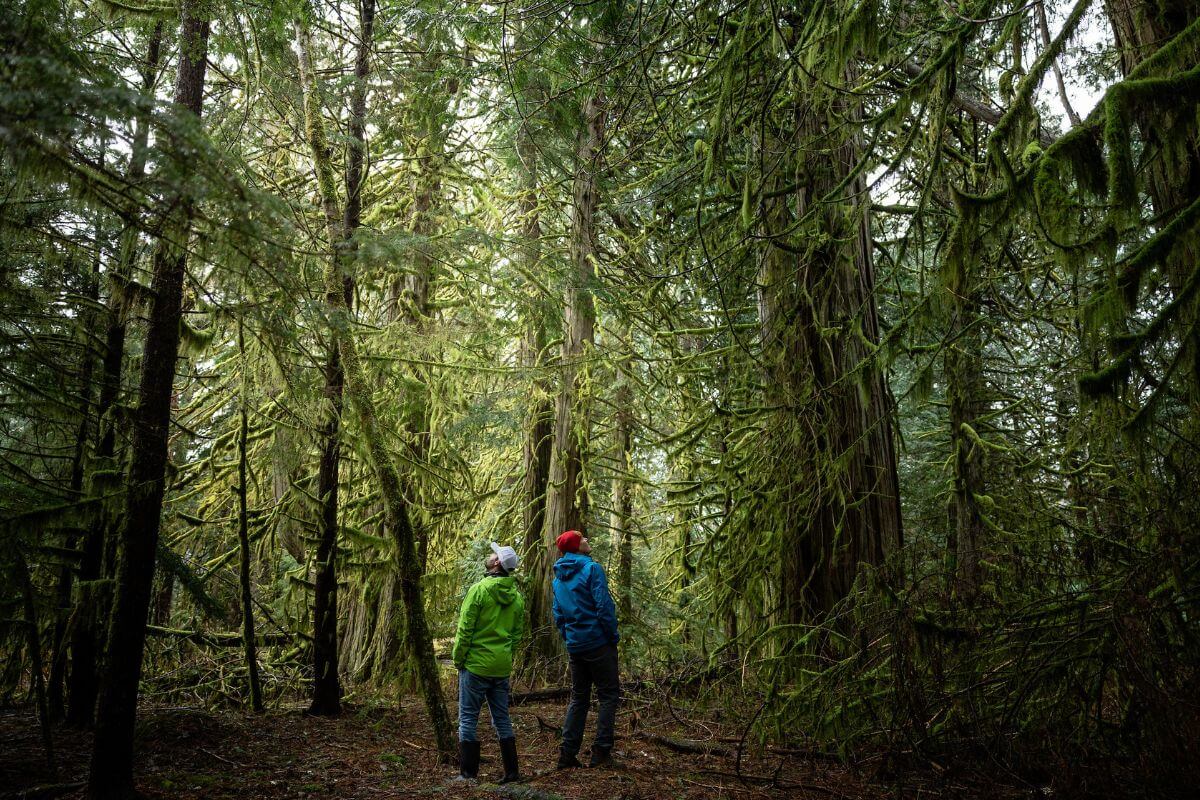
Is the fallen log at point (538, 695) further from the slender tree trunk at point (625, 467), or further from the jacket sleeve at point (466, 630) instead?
the jacket sleeve at point (466, 630)

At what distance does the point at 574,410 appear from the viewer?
9.96m

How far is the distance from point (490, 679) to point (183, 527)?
6188 mm

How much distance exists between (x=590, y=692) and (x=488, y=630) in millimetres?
966

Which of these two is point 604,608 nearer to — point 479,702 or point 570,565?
point 570,565

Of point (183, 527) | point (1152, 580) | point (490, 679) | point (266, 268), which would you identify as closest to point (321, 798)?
point (490, 679)

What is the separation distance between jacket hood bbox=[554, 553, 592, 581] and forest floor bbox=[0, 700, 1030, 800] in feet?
4.83

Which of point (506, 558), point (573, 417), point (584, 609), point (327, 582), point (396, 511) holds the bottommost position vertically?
point (584, 609)

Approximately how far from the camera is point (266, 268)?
3.63 metres

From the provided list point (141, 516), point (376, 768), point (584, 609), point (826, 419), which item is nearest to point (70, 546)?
point (141, 516)

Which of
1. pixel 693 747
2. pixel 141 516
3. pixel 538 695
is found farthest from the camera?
pixel 538 695

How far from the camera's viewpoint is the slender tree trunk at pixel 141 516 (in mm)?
4344

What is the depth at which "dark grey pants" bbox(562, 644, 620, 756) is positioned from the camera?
567cm

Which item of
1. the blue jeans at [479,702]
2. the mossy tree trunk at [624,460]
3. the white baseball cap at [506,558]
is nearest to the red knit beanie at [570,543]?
the white baseball cap at [506,558]

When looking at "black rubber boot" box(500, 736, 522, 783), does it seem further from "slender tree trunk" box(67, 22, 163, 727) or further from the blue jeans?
"slender tree trunk" box(67, 22, 163, 727)
